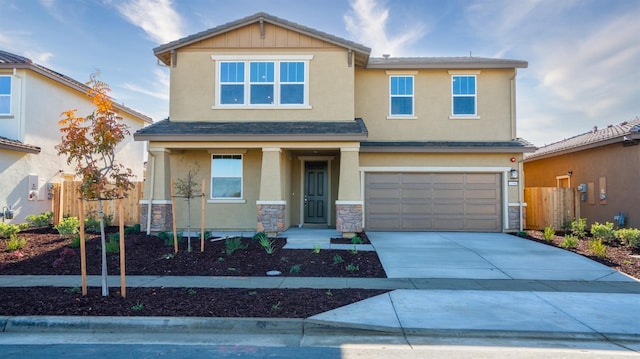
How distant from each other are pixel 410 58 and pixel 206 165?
8920 millimetres

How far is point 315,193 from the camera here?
15672mm

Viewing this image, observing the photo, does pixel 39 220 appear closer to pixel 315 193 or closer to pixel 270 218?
pixel 270 218

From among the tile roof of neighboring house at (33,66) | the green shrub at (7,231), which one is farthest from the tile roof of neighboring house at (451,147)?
the green shrub at (7,231)

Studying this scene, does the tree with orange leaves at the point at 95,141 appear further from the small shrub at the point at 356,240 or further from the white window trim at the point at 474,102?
the white window trim at the point at 474,102

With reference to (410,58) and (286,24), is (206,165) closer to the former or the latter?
(286,24)

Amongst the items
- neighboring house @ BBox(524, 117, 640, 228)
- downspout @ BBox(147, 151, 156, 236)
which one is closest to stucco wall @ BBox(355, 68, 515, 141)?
neighboring house @ BBox(524, 117, 640, 228)

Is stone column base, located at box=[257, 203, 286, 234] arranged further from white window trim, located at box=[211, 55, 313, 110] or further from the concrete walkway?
white window trim, located at box=[211, 55, 313, 110]

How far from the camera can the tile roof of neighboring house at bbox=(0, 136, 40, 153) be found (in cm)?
1461

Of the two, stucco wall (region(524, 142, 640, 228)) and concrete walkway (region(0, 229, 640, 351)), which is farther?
A: stucco wall (region(524, 142, 640, 228))

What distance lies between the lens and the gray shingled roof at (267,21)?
13773 millimetres

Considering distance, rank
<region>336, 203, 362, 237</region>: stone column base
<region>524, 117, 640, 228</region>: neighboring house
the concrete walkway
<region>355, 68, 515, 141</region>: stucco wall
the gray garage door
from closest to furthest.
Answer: the concrete walkway < <region>336, 203, 362, 237</region>: stone column base < <region>524, 117, 640, 228</region>: neighboring house < the gray garage door < <region>355, 68, 515, 141</region>: stucco wall

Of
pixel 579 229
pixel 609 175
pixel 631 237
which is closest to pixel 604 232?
pixel 631 237

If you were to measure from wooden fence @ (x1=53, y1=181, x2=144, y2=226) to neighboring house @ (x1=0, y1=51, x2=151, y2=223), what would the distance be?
2.52 ft

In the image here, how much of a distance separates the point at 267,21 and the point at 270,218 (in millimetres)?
6594
